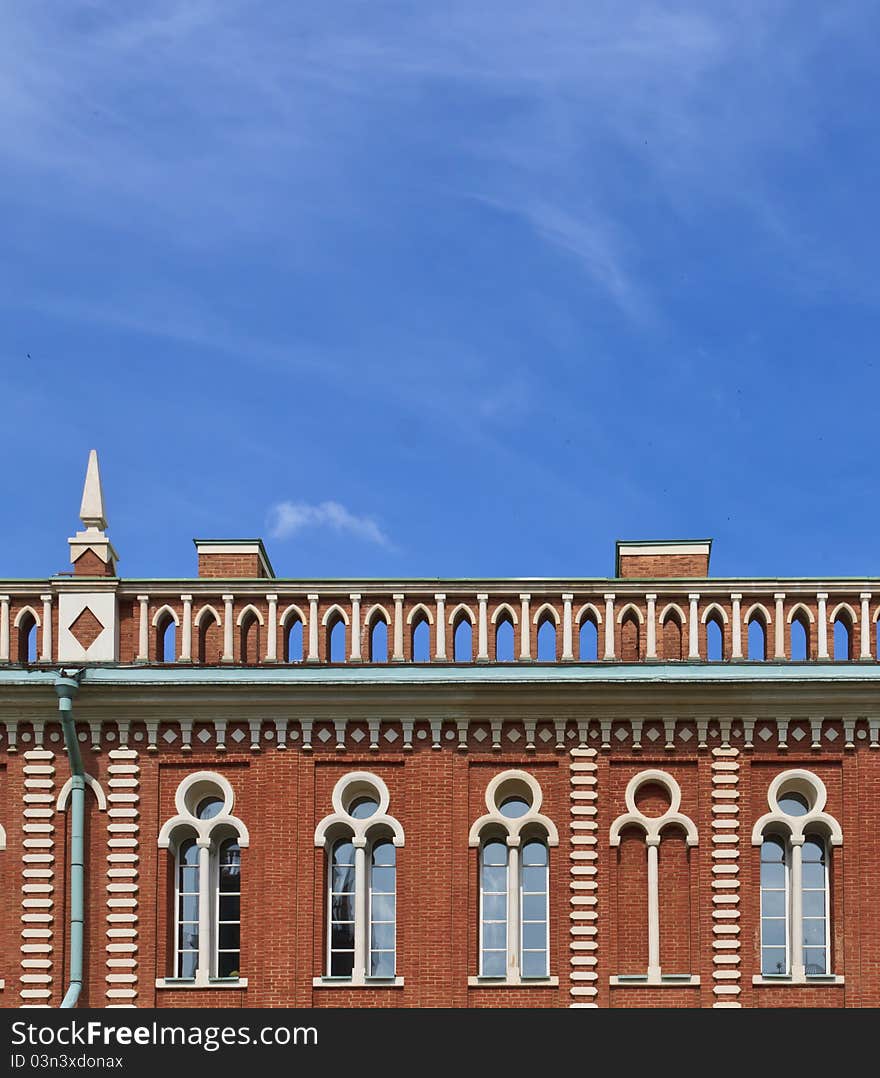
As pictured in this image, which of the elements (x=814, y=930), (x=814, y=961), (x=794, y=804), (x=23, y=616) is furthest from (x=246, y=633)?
(x=814, y=961)

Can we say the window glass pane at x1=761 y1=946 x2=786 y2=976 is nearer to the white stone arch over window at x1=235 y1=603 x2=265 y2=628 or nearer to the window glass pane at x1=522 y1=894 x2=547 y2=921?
the window glass pane at x1=522 y1=894 x2=547 y2=921

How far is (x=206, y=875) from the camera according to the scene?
32.8 meters

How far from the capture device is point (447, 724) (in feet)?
108

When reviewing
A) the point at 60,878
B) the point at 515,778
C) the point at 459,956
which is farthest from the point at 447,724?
the point at 60,878

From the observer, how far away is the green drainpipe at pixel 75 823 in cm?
3212

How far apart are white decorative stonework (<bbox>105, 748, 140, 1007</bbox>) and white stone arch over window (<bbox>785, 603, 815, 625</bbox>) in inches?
390

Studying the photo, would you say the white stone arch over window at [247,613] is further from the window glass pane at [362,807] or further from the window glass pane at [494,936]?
the window glass pane at [494,936]

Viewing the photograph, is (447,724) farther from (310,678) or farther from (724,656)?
(724,656)

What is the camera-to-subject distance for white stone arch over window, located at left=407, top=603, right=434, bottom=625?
110 ft

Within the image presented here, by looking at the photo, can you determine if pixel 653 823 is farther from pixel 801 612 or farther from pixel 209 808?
pixel 209 808

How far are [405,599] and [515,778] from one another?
125 inches

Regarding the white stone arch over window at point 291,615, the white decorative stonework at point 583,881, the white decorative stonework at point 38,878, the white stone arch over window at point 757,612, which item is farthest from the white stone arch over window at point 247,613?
the white stone arch over window at point 757,612

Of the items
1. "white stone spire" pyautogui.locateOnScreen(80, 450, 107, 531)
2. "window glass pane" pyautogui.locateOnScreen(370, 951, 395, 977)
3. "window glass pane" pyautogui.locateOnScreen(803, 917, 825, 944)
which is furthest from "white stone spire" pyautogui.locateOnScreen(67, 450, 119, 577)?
"window glass pane" pyautogui.locateOnScreen(803, 917, 825, 944)
